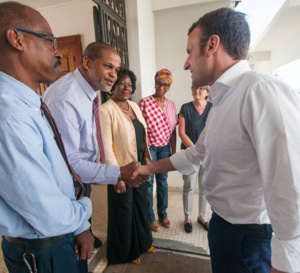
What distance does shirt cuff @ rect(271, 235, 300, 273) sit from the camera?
1.80 feet

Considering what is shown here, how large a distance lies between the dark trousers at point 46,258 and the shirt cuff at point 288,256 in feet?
2.54

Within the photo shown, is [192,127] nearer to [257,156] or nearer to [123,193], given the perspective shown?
[123,193]

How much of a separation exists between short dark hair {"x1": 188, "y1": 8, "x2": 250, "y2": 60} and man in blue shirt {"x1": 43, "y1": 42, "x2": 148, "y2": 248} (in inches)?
31.4

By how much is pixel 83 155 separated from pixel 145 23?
2.09m

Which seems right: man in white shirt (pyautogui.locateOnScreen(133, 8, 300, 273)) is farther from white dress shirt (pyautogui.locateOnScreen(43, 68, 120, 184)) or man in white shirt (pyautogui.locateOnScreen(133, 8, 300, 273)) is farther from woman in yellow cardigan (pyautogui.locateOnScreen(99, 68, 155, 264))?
woman in yellow cardigan (pyautogui.locateOnScreen(99, 68, 155, 264))

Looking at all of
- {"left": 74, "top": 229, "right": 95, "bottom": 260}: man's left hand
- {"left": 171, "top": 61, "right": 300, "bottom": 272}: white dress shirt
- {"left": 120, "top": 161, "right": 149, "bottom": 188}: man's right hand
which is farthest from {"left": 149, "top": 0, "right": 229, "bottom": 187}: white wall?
{"left": 74, "top": 229, "right": 95, "bottom": 260}: man's left hand

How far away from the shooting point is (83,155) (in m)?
1.26

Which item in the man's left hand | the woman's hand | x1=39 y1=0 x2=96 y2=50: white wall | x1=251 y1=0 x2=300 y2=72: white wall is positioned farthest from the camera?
x1=251 y1=0 x2=300 y2=72: white wall

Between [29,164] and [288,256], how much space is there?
83 cm

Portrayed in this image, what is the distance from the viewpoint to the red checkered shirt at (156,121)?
214cm

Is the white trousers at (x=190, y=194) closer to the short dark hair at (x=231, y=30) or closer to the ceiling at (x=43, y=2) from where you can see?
the short dark hair at (x=231, y=30)

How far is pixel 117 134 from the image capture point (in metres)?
1.65

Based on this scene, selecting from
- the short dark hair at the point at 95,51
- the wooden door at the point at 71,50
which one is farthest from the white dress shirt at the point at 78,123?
the wooden door at the point at 71,50

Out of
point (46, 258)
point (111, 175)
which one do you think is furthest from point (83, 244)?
point (111, 175)
